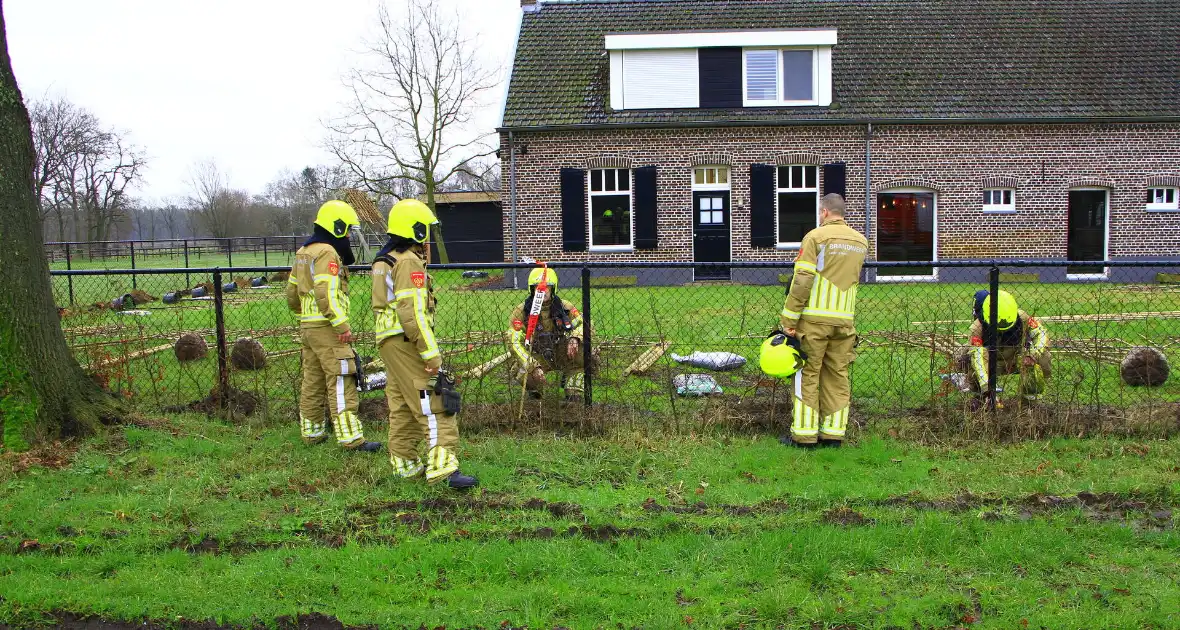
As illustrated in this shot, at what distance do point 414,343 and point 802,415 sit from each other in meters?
2.75

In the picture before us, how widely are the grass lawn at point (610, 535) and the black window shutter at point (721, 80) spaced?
1441 centimetres

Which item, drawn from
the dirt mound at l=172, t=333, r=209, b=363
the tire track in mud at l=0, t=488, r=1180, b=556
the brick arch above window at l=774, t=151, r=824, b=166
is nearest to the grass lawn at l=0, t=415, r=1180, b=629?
the tire track in mud at l=0, t=488, r=1180, b=556

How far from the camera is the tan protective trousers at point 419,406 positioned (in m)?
4.98

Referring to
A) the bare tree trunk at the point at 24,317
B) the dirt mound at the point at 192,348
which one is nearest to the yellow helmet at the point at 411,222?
the bare tree trunk at the point at 24,317

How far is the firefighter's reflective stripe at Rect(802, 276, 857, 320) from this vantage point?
Result: 556cm

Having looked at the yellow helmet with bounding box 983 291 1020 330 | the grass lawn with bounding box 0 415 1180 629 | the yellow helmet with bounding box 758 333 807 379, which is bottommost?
the grass lawn with bounding box 0 415 1180 629

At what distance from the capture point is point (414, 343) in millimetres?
4926

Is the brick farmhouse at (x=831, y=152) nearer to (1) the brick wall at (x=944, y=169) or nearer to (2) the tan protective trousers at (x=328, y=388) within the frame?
(1) the brick wall at (x=944, y=169)

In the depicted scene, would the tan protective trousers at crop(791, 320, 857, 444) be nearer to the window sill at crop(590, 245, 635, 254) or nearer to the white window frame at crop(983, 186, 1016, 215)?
the window sill at crop(590, 245, 635, 254)

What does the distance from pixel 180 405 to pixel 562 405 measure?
3.27 metres

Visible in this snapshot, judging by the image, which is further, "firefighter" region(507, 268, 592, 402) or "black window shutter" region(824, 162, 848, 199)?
"black window shutter" region(824, 162, 848, 199)

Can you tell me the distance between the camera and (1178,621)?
3277 millimetres

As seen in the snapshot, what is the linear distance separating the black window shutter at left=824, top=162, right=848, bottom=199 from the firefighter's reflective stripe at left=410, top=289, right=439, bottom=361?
1560 centimetres

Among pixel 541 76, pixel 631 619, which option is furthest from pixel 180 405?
pixel 541 76
